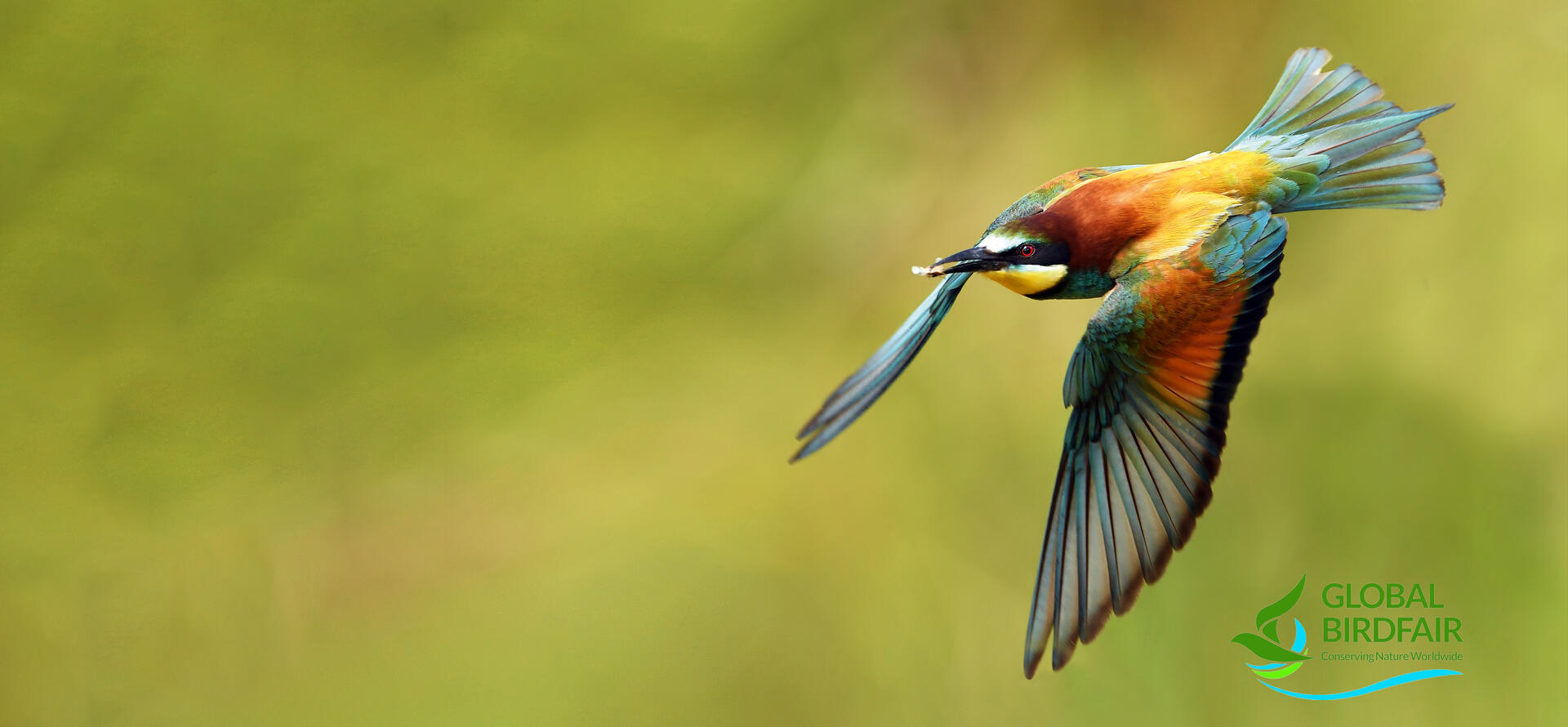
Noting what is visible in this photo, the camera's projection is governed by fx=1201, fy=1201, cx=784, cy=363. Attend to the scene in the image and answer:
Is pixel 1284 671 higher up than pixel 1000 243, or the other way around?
pixel 1000 243

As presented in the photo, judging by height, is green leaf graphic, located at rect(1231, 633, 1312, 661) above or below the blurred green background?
below

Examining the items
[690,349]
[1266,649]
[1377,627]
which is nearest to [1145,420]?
[1266,649]

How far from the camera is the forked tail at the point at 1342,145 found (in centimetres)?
56

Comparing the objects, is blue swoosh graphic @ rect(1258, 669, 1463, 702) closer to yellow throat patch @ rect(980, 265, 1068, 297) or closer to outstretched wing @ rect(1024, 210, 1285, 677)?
outstretched wing @ rect(1024, 210, 1285, 677)

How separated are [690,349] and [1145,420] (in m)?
1.24

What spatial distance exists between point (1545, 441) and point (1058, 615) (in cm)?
103

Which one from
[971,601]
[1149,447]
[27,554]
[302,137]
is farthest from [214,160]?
[1149,447]

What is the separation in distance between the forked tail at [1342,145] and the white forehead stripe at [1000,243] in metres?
0.16

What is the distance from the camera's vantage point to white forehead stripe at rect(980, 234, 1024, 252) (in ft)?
1.56

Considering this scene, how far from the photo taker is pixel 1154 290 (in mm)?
514

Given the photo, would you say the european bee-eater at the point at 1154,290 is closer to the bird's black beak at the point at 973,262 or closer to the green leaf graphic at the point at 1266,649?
the bird's black beak at the point at 973,262

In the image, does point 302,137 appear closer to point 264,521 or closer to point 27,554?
point 264,521

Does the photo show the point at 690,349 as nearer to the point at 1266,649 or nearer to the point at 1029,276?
the point at 1266,649

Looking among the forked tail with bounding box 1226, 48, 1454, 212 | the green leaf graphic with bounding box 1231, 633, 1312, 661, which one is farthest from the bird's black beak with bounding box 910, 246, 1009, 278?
the green leaf graphic with bounding box 1231, 633, 1312, 661
